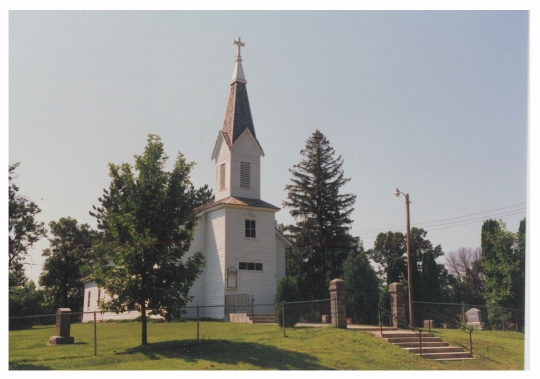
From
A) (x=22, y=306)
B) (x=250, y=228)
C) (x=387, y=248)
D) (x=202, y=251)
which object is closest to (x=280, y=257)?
(x=250, y=228)

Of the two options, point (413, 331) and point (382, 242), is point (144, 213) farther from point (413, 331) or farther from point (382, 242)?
point (382, 242)

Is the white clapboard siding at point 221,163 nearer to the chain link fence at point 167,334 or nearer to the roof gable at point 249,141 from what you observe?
the roof gable at point 249,141

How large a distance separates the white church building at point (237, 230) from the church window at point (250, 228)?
4cm

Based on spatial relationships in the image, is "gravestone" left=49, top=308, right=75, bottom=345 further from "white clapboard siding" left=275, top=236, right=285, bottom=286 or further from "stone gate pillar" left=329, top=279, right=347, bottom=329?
"white clapboard siding" left=275, top=236, right=285, bottom=286

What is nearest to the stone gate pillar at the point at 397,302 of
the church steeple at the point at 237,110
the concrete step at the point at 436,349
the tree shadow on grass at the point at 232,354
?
the concrete step at the point at 436,349

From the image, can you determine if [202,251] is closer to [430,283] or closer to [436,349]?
[430,283]

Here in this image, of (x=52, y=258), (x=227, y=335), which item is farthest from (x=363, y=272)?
(x=52, y=258)

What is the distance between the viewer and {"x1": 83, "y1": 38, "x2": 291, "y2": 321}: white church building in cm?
3009

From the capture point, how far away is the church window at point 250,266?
99.8 ft

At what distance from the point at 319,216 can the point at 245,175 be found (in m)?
14.1

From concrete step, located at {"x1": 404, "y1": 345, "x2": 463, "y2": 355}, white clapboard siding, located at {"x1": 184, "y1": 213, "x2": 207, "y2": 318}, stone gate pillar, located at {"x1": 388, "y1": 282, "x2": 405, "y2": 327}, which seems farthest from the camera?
white clapboard siding, located at {"x1": 184, "y1": 213, "x2": 207, "y2": 318}

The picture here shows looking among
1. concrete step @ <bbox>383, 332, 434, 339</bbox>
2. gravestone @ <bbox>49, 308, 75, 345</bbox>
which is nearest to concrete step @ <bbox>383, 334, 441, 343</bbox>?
concrete step @ <bbox>383, 332, 434, 339</bbox>

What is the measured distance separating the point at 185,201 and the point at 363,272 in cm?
1372

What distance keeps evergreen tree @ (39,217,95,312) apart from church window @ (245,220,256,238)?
25938mm
